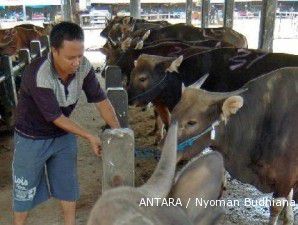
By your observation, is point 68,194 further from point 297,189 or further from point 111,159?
point 297,189

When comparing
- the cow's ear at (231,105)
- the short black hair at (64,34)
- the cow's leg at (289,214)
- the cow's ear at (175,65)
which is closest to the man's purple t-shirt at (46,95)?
the short black hair at (64,34)

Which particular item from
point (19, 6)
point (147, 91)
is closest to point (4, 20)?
point (19, 6)

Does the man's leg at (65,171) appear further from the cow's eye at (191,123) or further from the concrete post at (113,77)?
the cow's eye at (191,123)

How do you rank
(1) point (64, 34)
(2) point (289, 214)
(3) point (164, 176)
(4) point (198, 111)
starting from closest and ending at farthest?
1. (3) point (164, 176)
2. (1) point (64, 34)
3. (4) point (198, 111)
4. (2) point (289, 214)

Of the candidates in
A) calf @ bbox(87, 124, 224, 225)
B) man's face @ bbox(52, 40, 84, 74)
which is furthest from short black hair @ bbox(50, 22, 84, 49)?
calf @ bbox(87, 124, 224, 225)

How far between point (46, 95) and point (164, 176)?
1.49m

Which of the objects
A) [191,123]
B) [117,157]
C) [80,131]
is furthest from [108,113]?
[191,123]

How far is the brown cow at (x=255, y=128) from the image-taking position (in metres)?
3.84

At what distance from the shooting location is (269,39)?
9.10m

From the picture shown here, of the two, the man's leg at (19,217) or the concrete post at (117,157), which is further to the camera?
the man's leg at (19,217)

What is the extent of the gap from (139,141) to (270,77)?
3.74 meters

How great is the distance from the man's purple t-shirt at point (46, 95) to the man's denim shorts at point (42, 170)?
0.31ft

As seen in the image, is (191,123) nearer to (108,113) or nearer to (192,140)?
(192,140)

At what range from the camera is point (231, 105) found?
3.77 meters
